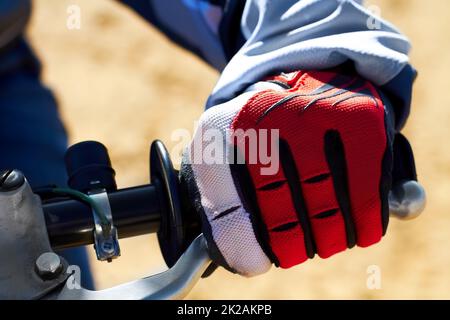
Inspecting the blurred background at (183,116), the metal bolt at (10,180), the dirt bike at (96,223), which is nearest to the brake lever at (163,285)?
the dirt bike at (96,223)

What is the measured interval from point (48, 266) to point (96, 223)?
0.32ft

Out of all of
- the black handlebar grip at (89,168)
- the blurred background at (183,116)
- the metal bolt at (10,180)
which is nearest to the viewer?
the metal bolt at (10,180)

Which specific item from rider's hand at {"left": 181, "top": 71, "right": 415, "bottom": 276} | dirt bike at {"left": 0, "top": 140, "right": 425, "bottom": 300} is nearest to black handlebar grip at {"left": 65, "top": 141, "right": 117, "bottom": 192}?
dirt bike at {"left": 0, "top": 140, "right": 425, "bottom": 300}

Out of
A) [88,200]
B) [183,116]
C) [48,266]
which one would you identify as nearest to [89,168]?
[88,200]

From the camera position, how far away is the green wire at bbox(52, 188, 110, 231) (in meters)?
0.92

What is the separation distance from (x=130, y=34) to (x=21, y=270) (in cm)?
262

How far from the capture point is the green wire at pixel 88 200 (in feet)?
3.02

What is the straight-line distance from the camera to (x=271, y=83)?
99 cm

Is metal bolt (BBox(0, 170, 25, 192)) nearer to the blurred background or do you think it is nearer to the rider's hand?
the rider's hand

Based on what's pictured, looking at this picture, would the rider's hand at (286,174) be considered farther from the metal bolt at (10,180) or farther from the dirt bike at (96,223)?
the metal bolt at (10,180)

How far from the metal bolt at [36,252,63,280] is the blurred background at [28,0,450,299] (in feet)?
5.30

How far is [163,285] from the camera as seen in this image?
2.84 ft

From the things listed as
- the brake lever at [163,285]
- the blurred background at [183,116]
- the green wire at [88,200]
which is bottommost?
the blurred background at [183,116]

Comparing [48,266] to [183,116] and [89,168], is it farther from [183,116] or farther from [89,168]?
[183,116]
